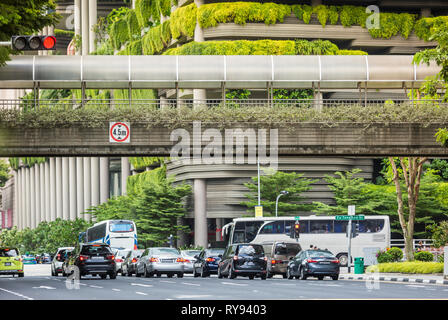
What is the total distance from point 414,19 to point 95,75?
37.0 m

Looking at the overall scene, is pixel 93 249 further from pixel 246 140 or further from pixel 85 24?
pixel 85 24

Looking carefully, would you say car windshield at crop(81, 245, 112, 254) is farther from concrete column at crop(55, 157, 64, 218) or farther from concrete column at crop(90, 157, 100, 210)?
concrete column at crop(55, 157, 64, 218)

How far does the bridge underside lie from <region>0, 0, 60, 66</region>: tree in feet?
20.0

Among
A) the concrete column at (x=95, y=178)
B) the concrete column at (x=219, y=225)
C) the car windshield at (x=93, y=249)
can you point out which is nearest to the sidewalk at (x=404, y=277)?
the car windshield at (x=93, y=249)

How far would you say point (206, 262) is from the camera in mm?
44125

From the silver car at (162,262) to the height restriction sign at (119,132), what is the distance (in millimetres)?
6504

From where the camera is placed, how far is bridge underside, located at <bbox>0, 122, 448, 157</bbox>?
1499 inches

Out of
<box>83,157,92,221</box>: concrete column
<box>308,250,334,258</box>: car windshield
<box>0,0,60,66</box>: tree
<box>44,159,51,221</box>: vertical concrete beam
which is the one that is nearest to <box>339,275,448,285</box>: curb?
<box>308,250,334,258</box>: car windshield

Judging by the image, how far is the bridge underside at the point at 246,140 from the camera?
3806 centimetres

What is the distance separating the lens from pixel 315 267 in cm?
3753

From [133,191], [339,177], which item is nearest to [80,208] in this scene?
[133,191]

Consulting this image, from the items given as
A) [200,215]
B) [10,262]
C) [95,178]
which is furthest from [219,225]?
[95,178]

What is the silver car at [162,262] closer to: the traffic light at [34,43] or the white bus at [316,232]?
the white bus at [316,232]

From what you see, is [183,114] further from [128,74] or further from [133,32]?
[133,32]
